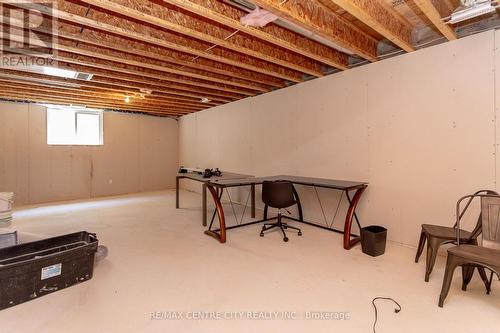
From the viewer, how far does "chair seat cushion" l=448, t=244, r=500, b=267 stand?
1.78 m

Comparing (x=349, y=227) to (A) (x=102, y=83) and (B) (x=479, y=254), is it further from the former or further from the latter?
(A) (x=102, y=83)

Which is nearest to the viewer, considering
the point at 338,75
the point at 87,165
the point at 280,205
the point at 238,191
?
the point at 280,205

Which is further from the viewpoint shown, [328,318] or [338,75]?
[338,75]

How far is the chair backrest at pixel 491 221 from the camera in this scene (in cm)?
210

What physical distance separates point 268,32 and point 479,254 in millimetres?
2664

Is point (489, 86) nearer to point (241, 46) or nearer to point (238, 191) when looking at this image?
point (241, 46)

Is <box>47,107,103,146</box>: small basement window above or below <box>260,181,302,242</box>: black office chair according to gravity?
above

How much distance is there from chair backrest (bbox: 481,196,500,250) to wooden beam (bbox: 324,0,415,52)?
1.79 meters

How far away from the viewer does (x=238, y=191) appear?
19.6ft

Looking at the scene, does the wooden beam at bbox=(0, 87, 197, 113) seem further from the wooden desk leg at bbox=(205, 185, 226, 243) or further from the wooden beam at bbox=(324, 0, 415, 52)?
the wooden beam at bbox=(324, 0, 415, 52)

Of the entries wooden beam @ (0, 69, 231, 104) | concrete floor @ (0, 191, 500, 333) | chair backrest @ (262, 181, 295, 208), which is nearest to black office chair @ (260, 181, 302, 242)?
chair backrest @ (262, 181, 295, 208)

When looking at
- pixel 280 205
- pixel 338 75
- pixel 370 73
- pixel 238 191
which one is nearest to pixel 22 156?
pixel 238 191

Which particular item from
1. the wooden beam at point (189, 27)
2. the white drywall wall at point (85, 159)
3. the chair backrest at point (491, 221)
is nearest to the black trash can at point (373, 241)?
the chair backrest at point (491, 221)

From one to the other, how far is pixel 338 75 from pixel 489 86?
1766mm
